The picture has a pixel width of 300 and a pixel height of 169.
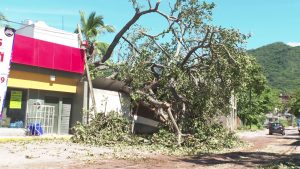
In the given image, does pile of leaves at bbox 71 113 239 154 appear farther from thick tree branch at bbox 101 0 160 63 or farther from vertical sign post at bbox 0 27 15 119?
vertical sign post at bbox 0 27 15 119

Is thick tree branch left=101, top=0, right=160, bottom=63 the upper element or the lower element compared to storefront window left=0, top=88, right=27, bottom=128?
upper

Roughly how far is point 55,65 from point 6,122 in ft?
14.5

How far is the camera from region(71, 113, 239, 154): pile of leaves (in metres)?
20.6

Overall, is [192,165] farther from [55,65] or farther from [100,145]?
[55,65]

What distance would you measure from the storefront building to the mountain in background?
125073 millimetres

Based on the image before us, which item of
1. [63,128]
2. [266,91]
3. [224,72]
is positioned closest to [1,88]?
[224,72]

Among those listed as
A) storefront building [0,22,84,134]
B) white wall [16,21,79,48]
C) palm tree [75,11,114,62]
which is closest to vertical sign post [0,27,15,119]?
storefront building [0,22,84,134]

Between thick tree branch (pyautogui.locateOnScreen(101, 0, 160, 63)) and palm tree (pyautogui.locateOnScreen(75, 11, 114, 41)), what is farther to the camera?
palm tree (pyautogui.locateOnScreen(75, 11, 114, 41))

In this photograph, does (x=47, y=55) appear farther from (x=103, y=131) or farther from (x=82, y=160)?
(x=82, y=160)

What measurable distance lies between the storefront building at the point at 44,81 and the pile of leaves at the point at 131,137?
12.3ft

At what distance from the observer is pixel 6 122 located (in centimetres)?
2188

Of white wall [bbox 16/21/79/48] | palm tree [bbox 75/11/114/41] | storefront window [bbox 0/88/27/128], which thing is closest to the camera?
storefront window [bbox 0/88/27/128]

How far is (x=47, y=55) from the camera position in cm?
2328

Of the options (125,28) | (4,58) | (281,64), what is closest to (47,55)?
(125,28)
